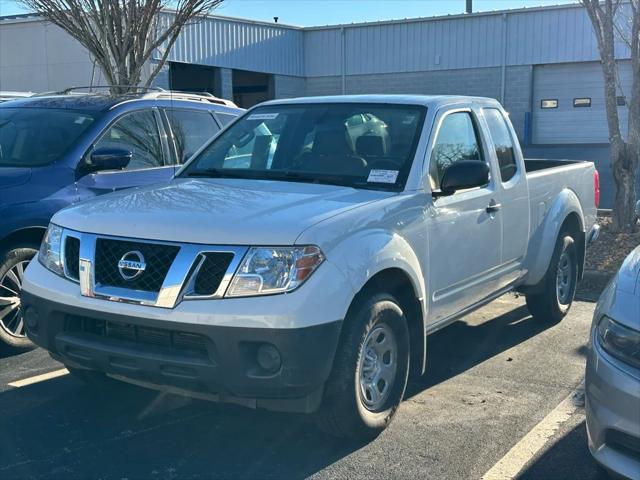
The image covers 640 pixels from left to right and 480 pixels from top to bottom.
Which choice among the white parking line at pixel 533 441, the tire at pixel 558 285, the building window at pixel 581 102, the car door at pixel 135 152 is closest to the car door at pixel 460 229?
the white parking line at pixel 533 441

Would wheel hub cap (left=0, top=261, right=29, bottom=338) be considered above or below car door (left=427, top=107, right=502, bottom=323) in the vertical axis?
below

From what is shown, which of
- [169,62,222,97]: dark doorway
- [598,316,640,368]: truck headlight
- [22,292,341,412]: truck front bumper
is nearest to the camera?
[598,316,640,368]: truck headlight

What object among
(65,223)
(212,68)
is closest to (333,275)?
(65,223)

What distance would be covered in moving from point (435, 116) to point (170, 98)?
9.25ft

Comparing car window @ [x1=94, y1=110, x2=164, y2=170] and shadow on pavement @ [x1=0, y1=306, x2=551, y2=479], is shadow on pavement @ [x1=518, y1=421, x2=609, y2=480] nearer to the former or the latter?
shadow on pavement @ [x1=0, y1=306, x2=551, y2=479]

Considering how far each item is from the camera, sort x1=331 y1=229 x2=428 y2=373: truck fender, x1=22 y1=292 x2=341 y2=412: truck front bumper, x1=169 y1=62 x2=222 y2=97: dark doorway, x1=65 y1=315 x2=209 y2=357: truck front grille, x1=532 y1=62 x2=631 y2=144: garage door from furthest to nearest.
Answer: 1. x1=169 y1=62 x2=222 y2=97: dark doorway
2. x1=532 y1=62 x2=631 y2=144: garage door
3. x1=331 y1=229 x2=428 y2=373: truck fender
4. x1=65 y1=315 x2=209 y2=357: truck front grille
5. x1=22 y1=292 x2=341 y2=412: truck front bumper

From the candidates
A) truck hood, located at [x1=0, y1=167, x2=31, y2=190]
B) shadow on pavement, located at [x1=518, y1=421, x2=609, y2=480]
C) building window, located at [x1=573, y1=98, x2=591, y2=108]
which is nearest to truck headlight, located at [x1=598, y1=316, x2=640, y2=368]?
shadow on pavement, located at [x1=518, y1=421, x2=609, y2=480]

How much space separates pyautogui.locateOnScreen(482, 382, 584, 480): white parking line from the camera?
3.81 meters

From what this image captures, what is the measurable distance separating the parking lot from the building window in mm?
A: 21319

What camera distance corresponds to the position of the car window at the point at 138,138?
20.0 ft

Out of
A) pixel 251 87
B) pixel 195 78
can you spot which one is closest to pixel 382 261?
pixel 195 78

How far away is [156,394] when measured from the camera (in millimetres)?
4766

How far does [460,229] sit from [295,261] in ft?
5.42

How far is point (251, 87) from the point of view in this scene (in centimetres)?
2877
